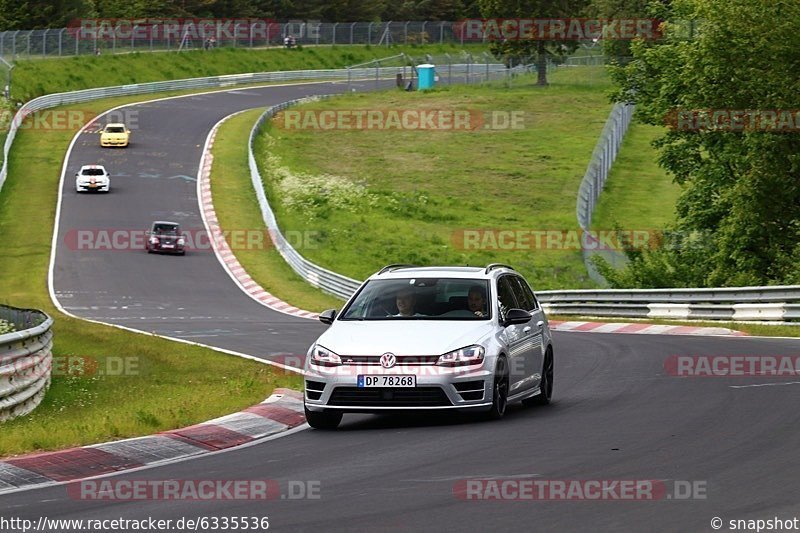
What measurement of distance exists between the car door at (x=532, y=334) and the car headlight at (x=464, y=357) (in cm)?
143

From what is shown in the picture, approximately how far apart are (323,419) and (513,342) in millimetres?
2116

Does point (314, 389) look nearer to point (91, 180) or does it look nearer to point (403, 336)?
point (403, 336)

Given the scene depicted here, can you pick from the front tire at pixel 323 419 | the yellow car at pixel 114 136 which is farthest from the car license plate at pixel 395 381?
the yellow car at pixel 114 136

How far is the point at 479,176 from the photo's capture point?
68.2m

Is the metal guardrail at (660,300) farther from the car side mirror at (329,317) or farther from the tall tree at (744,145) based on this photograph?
the car side mirror at (329,317)

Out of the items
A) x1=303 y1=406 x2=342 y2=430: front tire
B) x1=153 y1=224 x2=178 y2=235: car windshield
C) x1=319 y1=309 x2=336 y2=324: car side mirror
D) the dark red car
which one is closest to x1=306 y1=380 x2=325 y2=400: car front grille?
x1=303 y1=406 x2=342 y2=430: front tire

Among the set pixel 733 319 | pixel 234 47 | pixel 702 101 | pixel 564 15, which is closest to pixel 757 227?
pixel 702 101

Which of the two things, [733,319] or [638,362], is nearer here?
[638,362]

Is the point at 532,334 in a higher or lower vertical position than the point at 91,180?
higher

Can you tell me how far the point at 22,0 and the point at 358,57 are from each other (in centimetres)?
2973

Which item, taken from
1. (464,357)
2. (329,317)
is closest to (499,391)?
(464,357)

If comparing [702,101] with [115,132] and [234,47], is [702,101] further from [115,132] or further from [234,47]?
[234,47]

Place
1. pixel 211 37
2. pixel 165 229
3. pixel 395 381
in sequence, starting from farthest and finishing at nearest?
1. pixel 211 37
2. pixel 165 229
3. pixel 395 381

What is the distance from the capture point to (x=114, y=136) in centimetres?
7038
